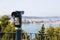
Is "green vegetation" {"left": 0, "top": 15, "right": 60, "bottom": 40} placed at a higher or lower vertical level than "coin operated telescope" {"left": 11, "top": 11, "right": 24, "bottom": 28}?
lower

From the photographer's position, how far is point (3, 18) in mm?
14023

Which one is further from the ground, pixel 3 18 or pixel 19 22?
pixel 19 22

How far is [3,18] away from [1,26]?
1.18 meters

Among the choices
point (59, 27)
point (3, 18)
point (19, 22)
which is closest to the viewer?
point (19, 22)

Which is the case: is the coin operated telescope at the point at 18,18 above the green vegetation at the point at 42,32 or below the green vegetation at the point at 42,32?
above

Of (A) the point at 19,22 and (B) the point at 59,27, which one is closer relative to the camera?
(A) the point at 19,22

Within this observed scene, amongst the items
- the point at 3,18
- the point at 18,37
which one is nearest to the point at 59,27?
the point at 3,18

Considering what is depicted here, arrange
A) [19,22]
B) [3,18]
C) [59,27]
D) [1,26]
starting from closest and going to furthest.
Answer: [19,22], [59,27], [3,18], [1,26]

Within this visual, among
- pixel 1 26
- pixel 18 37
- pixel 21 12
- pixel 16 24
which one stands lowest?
pixel 1 26

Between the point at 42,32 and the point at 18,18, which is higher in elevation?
the point at 18,18

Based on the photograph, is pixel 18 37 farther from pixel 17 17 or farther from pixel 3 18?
pixel 3 18

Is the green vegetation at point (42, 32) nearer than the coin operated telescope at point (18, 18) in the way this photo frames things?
No

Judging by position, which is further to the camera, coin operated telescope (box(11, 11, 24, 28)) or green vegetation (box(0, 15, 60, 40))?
green vegetation (box(0, 15, 60, 40))

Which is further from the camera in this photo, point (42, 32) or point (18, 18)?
point (42, 32)
